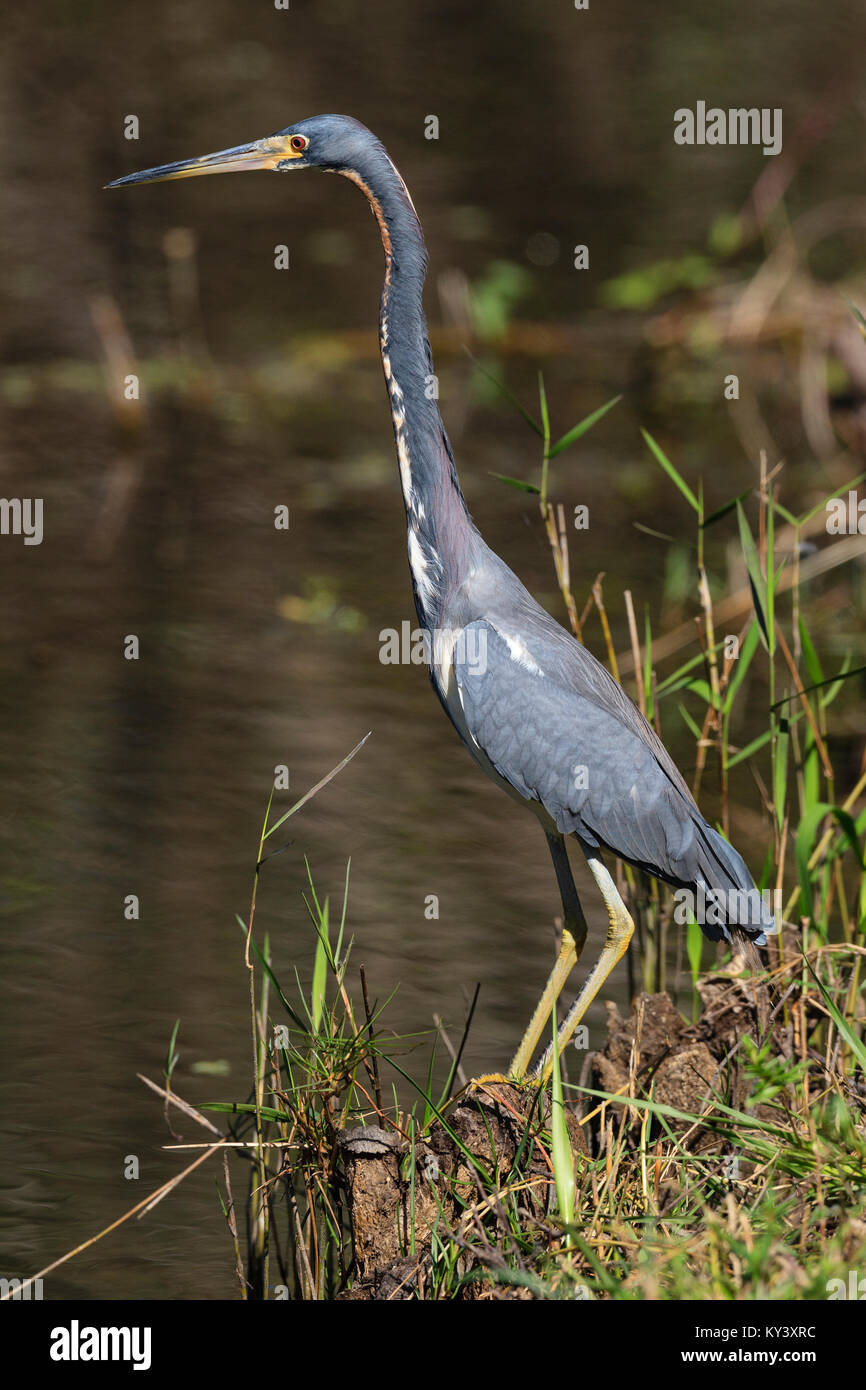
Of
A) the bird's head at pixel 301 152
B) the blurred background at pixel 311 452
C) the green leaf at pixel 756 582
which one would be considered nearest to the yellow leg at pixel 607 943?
the blurred background at pixel 311 452

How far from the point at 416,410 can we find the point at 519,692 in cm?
85

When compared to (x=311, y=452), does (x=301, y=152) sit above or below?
below

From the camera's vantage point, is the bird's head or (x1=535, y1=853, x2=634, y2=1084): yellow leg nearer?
(x1=535, y1=853, x2=634, y2=1084): yellow leg

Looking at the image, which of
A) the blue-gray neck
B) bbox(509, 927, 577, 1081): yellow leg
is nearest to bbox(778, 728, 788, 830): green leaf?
bbox(509, 927, 577, 1081): yellow leg

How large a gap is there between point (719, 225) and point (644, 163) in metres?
3.09

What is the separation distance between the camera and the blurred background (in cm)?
670

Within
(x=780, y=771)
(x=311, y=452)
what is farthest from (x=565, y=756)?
(x=311, y=452)

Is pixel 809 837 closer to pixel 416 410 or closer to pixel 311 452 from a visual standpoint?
pixel 416 410

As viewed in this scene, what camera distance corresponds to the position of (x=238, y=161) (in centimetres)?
522

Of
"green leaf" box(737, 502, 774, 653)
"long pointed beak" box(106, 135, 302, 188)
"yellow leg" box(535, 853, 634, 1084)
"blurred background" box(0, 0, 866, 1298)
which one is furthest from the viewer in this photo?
"blurred background" box(0, 0, 866, 1298)

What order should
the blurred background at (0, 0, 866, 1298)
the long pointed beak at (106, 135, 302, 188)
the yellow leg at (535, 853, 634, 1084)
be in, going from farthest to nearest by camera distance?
1. the blurred background at (0, 0, 866, 1298)
2. the long pointed beak at (106, 135, 302, 188)
3. the yellow leg at (535, 853, 634, 1084)

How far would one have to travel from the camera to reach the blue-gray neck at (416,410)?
5062 mm

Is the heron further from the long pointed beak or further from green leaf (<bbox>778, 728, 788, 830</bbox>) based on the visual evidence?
green leaf (<bbox>778, 728, 788, 830</bbox>)

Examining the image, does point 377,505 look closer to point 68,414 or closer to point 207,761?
point 68,414
